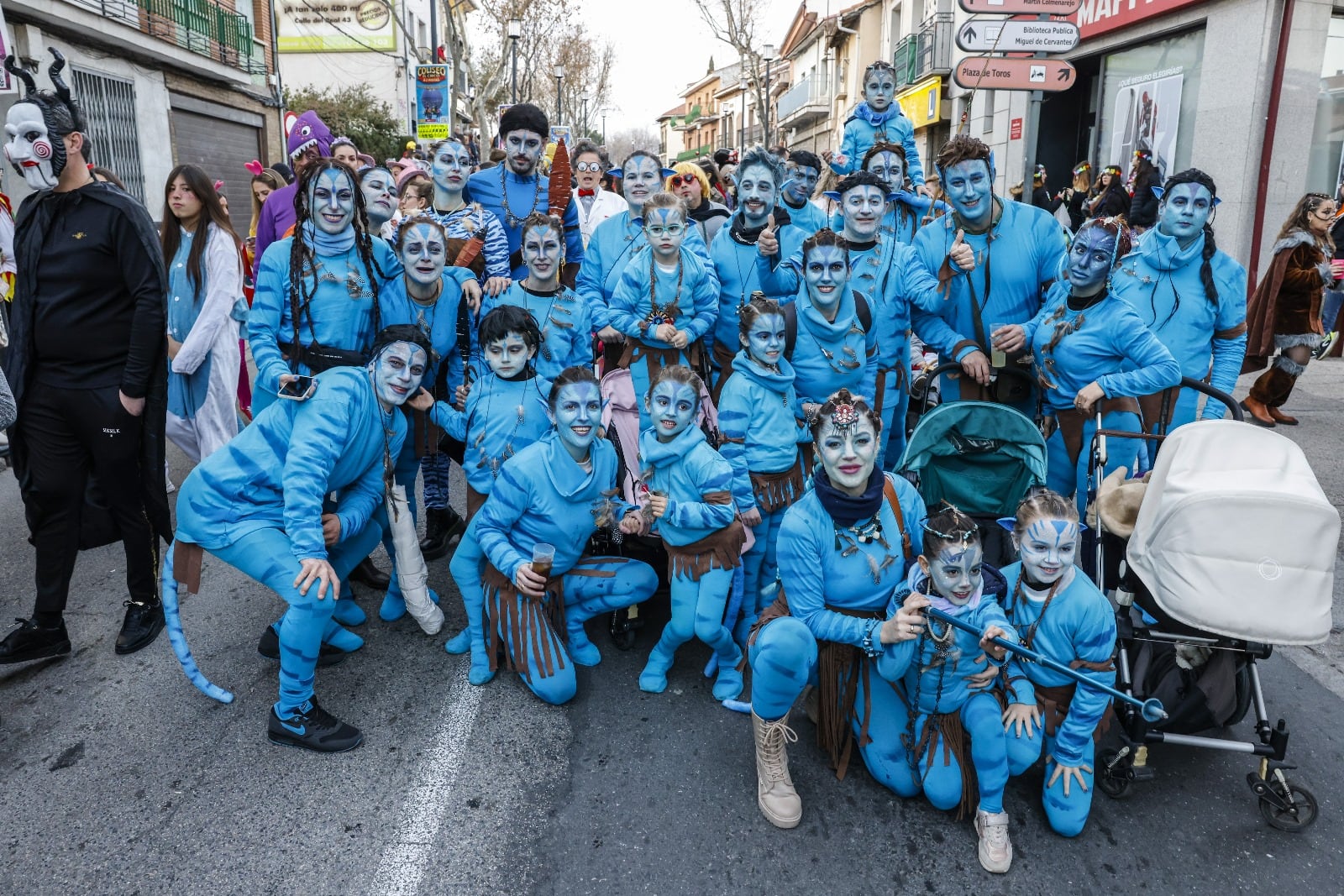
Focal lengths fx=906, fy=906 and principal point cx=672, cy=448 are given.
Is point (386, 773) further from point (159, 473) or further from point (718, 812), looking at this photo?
point (159, 473)

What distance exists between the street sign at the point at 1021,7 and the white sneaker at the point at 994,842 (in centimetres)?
475

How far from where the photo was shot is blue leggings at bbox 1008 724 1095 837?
2.77 metres

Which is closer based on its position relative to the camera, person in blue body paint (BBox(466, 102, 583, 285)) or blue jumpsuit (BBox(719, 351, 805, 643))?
blue jumpsuit (BBox(719, 351, 805, 643))

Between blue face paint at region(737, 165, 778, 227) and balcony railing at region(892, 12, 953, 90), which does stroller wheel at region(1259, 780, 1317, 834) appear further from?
balcony railing at region(892, 12, 953, 90)

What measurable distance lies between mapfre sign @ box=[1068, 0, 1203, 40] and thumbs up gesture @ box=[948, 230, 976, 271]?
956 centimetres

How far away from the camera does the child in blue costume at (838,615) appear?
287 cm

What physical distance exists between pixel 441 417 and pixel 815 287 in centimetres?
189

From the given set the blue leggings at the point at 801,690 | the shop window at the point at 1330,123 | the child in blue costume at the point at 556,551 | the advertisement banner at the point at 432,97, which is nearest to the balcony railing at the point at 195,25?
the advertisement banner at the point at 432,97

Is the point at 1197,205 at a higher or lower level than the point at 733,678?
higher

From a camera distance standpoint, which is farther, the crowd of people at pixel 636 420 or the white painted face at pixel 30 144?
the white painted face at pixel 30 144

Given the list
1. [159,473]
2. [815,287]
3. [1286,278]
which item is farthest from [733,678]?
[1286,278]

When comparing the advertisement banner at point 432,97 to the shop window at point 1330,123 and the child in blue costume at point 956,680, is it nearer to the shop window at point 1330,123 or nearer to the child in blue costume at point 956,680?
the shop window at point 1330,123

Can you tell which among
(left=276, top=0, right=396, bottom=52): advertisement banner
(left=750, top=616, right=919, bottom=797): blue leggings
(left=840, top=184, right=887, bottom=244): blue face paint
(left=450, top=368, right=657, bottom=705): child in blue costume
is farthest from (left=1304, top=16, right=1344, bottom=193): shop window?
(left=276, top=0, right=396, bottom=52): advertisement banner

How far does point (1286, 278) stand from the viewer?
7.09 meters
